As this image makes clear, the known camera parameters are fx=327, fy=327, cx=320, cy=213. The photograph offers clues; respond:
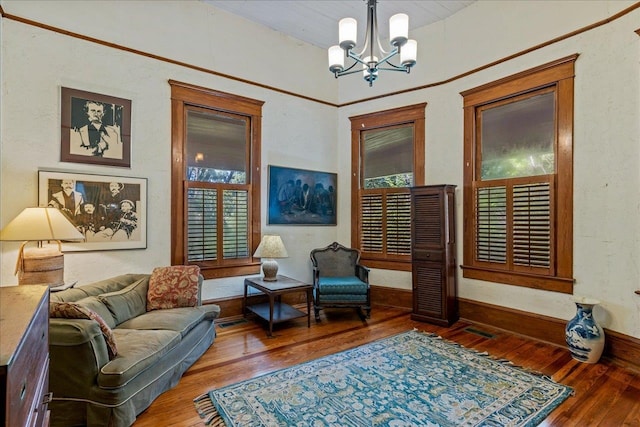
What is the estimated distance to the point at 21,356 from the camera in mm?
771

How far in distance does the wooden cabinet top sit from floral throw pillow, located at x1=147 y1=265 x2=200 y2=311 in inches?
84.5

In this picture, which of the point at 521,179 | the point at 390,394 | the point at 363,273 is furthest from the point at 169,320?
the point at 521,179

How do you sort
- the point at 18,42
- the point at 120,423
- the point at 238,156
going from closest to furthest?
the point at 120,423 < the point at 18,42 < the point at 238,156

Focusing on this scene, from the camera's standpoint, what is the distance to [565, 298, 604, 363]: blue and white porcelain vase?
3.06 meters

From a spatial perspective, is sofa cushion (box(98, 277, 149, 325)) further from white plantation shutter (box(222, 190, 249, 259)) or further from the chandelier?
the chandelier

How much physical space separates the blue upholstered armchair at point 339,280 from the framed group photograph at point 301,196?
0.56 metres

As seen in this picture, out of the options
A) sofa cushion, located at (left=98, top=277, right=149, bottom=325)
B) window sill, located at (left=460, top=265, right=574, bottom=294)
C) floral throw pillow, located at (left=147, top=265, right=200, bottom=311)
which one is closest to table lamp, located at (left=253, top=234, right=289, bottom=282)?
floral throw pillow, located at (left=147, top=265, right=200, bottom=311)

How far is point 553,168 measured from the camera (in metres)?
3.60

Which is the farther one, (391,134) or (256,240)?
(391,134)

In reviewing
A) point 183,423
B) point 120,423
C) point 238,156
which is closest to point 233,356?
point 183,423

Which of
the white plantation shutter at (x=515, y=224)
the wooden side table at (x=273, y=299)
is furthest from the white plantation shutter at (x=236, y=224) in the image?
the white plantation shutter at (x=515, y=224)

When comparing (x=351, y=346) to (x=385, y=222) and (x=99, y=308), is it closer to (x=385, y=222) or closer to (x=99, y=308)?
(x=385, y=222)

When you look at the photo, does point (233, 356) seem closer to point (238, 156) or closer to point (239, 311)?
point (239, 311)

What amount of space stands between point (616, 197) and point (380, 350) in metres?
2.72
